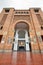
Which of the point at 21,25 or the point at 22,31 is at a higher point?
the point at 21,25

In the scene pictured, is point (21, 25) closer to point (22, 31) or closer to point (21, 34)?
point (22, 31)

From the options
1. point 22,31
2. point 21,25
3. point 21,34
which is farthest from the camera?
point 21,25

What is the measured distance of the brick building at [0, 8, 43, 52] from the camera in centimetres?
809

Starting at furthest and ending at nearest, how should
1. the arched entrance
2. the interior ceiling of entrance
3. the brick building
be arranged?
the interior ceiling of entrance < the arched entrance < the brick building

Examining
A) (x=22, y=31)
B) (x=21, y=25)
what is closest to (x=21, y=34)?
(x=22, y=31)

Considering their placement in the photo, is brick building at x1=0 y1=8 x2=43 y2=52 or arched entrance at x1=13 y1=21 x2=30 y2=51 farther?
arched entrance at x1=13 y1=21 x2=30 y2=51

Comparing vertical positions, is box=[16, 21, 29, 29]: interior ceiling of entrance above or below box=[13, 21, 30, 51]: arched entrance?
above

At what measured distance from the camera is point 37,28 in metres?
9.84

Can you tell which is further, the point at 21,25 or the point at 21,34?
the point at 21,25

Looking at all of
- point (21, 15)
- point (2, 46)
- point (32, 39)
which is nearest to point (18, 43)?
point (32, 39)

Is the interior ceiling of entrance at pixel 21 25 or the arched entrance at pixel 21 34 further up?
the interior ceiling of entrance at pixel 21 25

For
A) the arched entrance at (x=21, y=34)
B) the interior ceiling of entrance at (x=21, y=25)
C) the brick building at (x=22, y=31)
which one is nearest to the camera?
the brick building at (x=22, y=31)

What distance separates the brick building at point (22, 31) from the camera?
8089 millimetres

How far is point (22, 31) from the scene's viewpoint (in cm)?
1149
